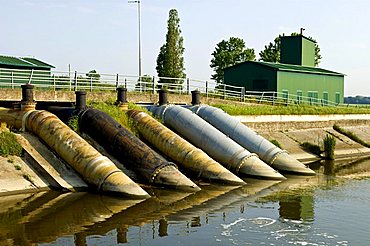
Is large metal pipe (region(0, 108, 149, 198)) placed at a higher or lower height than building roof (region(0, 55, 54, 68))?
lower

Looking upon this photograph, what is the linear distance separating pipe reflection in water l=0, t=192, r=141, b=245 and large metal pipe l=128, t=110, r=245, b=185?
6079mm

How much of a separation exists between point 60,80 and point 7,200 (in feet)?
49.3

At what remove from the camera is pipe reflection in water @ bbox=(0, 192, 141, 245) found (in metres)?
17.8

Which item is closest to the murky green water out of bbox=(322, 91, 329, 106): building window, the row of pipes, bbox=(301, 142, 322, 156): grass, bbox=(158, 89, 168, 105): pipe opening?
the row of pipes

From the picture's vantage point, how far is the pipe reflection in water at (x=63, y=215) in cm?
1777

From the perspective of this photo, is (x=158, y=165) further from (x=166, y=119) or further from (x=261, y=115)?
(x=261, y=115)

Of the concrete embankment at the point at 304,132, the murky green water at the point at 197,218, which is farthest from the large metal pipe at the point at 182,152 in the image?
the concrete embankment at the point at 304,132

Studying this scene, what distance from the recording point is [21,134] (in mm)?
26906

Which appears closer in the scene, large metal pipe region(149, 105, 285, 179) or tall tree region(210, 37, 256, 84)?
large metal pipe region(149, 105, 285, 179)

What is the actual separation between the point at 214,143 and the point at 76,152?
29.9 feet

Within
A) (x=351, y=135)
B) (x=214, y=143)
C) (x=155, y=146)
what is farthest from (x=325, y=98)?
(x=155, y=146)

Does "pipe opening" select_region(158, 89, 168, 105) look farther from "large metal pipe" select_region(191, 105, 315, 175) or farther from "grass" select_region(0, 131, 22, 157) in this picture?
"grass" select_region(0, 131, 22, 157)

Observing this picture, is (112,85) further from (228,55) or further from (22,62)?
(228,55)

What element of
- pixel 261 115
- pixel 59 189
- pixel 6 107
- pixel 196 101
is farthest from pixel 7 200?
pixel 261 115
